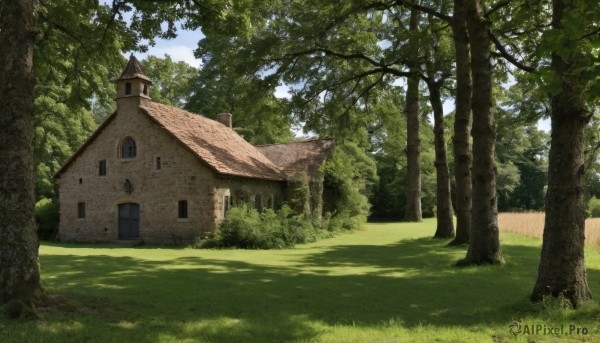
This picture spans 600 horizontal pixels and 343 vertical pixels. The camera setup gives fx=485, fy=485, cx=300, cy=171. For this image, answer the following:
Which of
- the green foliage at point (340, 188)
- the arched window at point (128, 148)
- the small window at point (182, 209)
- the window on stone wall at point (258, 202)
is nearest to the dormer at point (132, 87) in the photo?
the arched window at point (128, 148)

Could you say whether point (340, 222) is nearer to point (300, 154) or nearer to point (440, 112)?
point (300, 154)

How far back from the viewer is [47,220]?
28.6 metres

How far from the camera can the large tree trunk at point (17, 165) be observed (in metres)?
7.47

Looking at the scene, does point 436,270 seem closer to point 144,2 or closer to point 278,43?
point 144,2

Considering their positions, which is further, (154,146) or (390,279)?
(154,146)

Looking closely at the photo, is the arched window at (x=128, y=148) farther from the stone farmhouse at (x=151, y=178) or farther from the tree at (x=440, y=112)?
the tree at (x=440, y=112)

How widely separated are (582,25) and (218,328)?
20.6 feet

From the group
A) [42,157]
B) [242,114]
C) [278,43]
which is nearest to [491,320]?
[278,43]

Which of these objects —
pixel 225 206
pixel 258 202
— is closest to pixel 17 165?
pixel 225 206

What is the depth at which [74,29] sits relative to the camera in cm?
1348

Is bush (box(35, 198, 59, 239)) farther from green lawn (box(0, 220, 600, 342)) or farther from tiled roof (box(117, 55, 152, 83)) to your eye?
green lawn (box(0, 220, 600, 342))

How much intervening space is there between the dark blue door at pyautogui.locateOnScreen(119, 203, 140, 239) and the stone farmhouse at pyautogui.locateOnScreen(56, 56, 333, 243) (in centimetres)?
5

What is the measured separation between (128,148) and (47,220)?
801cm

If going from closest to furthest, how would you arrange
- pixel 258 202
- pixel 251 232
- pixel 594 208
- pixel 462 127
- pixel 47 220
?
pixel 462 127 < pixel 251 232 < pixel 258 202 < pixel 47 220 < pixel 594 208
